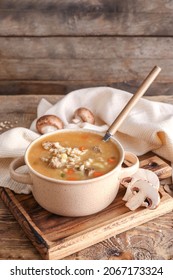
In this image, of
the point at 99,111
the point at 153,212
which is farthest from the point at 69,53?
the point at 153,212

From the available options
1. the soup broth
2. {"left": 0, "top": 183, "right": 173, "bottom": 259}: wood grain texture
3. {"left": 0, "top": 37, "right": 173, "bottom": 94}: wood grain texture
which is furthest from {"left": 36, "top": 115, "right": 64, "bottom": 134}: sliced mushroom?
{"left": 0, "top": 37, "right": 173, "bottom": 94}: wood grain texture

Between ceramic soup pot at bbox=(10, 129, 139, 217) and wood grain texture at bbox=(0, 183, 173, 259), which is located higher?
ceramic soup pot at bbox=(10, 129, 139, 217)

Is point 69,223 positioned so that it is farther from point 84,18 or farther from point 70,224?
point 84,18

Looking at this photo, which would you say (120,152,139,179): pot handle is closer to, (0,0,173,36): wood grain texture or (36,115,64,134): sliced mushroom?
(36,115,64,134): sliced mushroom

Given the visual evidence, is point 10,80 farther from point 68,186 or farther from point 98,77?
point 68,186

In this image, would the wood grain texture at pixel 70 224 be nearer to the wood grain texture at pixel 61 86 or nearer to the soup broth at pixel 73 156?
the soup broth at pixel 73 156

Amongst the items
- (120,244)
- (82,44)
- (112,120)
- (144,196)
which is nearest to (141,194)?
(144,196)

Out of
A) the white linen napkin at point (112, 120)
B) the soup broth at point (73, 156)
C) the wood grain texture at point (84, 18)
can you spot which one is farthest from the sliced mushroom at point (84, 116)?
the wood grain texture at point (84, 18)
